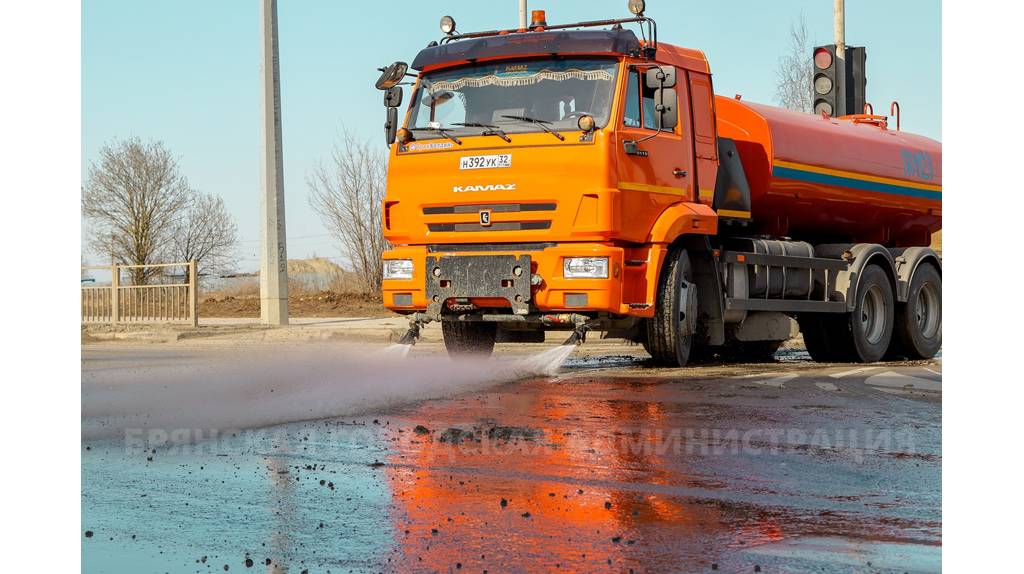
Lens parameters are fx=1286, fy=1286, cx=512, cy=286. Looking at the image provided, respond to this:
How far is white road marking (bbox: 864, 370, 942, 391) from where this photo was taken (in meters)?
11.4

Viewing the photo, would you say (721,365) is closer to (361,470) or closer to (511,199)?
(511,199)

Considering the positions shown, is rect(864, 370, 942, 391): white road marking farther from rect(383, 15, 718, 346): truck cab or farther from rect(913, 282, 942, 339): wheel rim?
rect(913, 282, 942, 339): wheel rim

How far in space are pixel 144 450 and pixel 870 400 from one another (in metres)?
5.71

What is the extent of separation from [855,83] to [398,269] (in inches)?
342

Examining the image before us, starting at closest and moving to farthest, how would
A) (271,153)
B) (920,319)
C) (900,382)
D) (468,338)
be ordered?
(900,382) → (468,338) → (920,319) → (271,153)

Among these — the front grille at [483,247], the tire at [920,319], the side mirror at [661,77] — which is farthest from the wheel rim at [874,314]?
the front grille at [483,247]

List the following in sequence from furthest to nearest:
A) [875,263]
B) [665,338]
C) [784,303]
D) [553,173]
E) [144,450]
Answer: [875,263] < [784,303] < [665,338] < [553,173] < [144,450]

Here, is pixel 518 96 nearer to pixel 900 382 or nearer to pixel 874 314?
pixel 900 382

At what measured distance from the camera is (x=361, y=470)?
657 cm

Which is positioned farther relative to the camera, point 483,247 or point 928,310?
point 928,310

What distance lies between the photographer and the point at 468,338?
45.5ft

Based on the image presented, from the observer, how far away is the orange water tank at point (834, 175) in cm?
1403

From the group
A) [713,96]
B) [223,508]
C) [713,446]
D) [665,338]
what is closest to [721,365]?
[665,338]

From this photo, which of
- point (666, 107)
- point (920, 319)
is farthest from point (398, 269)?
point (920, 319)
